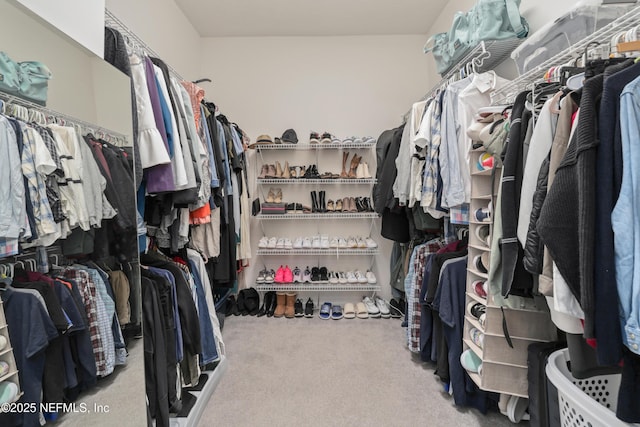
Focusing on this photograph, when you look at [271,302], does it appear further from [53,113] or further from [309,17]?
[309,17]

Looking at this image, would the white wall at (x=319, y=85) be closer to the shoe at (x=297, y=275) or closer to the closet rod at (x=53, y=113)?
the shoe at (x=297, y=275)

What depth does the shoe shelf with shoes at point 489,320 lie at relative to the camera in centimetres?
122

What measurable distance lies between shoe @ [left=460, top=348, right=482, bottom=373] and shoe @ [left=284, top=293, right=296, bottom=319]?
164cm

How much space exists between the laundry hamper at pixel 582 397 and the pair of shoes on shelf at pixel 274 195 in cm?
241

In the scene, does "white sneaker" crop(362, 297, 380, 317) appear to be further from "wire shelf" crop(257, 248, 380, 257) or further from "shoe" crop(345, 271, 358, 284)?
"wire shelf" crop(257, 248, 380, 257)

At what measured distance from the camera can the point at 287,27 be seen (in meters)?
2.82

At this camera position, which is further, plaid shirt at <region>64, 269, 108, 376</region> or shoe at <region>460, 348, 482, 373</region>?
shoe at <region>460, 348, 482, 373</region>

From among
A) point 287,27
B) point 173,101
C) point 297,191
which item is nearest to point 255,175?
point 297,191

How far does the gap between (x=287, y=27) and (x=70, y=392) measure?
313 centimetres

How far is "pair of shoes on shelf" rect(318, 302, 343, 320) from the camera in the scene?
8.89 ft

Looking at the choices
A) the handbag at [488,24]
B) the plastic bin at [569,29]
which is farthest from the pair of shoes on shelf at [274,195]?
the plastic bin at [569,29]

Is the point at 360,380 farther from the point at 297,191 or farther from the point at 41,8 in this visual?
the point at 41,8

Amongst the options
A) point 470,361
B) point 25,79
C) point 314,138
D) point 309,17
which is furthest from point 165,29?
point 470,361

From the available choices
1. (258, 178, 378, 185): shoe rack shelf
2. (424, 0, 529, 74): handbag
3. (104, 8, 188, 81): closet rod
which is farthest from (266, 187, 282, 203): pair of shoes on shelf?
(424, 0, 529, 74): handbag
